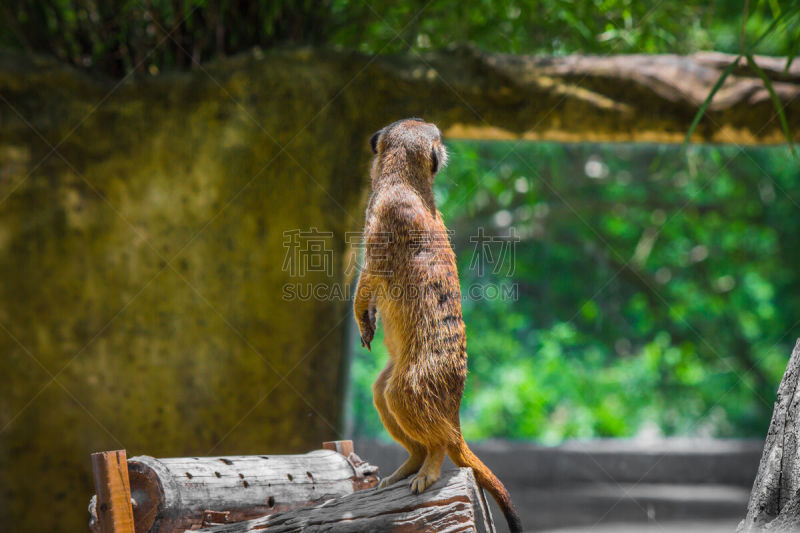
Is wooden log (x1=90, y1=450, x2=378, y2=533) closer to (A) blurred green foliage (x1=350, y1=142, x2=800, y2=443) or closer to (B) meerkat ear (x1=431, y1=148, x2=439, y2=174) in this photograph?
(B) meerkat ear (x1=431, y1=148, x2=439, y2=174)

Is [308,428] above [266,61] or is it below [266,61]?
below

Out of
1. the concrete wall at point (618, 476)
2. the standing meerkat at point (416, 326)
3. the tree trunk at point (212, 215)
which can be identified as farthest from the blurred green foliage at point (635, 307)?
the standing meerkat at point (416, 326)

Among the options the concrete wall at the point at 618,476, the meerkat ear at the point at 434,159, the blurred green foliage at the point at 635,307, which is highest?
the meerkat ear at the point at 434,159

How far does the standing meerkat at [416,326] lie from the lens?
7.23 feet

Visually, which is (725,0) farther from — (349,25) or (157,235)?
(157,235)

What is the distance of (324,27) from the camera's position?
4613 mm

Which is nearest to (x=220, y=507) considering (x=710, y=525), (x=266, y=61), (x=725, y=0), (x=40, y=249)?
(x=40, y=249)

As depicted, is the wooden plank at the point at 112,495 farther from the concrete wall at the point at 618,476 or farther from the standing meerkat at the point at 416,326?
the concrete wall at the point at 618,476

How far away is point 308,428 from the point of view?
3881mm

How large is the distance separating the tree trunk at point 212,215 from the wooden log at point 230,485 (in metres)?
1.13

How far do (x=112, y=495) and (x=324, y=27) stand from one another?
127 inches

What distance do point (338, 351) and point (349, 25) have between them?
216 centimetres

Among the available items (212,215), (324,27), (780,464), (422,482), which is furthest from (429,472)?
(324,27)

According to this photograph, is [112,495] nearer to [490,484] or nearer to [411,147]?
[490,484]
